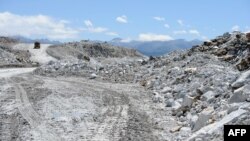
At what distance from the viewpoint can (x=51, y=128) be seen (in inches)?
616

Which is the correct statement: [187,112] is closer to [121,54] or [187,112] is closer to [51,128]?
[51,128]

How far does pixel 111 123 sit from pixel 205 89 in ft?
18.5

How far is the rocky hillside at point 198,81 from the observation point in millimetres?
14531

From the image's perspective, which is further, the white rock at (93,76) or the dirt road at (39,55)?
the dirt road at (39,55)

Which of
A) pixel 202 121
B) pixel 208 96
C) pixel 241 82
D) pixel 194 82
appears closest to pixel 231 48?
pixel 194 82

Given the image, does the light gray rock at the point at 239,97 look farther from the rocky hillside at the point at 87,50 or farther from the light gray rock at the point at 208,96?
the rocky hillside at the point at 87,50

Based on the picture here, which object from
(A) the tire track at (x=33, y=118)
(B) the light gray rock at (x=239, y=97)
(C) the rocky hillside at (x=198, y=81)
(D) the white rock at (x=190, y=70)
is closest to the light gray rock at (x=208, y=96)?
(C) the rocky hillside at (x=198, y=81)

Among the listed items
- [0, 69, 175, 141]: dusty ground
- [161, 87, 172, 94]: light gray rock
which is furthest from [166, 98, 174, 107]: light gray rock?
[161, 87, 172, 94]: light gray rock

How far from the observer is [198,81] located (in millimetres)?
23906

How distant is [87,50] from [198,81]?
61.9m

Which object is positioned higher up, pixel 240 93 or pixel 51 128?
pixel 240 93

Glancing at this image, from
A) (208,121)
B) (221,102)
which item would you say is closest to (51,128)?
(208,121)

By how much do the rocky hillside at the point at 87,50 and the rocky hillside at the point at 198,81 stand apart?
34.4 m

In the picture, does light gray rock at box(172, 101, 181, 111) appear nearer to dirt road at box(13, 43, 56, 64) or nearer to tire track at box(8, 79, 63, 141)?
tire track at box(8, 79, 63, 141)
